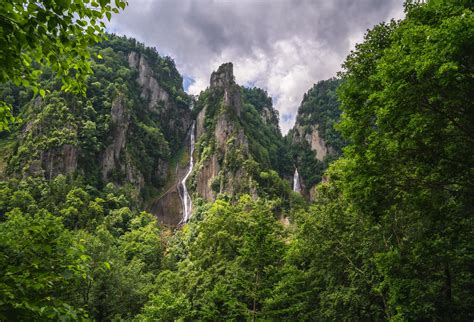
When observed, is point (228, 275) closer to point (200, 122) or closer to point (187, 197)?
point (187, 197)

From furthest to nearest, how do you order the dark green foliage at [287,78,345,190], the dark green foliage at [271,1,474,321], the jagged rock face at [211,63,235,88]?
1. the dark green foliage at [287,78,345,190]
2. the jagged rock face at [211,63,235,88]
3. the dark green foliage at [271,1,474,321]

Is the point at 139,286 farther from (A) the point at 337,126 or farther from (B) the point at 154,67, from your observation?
(B) the point at 154,67

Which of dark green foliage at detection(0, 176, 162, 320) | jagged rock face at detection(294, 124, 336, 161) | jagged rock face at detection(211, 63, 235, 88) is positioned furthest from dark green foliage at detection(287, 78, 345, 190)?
dark green foliage at detection(0, 176, 162, 320)

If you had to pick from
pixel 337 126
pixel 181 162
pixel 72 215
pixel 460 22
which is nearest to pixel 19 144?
pixel 72 215

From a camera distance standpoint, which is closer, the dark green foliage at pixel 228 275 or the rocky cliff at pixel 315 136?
the dark green foliage at pixel 228 275

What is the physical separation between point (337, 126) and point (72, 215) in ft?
172

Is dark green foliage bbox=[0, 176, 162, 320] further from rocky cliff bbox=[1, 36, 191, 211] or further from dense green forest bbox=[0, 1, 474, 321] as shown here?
rocky cliff bbox=[1, 36, 191, 211]

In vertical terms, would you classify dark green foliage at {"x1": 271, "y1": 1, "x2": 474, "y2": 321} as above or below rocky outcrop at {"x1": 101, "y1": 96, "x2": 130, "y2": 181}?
below

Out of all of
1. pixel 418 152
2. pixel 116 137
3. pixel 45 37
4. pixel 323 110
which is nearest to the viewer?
pixel 45 37

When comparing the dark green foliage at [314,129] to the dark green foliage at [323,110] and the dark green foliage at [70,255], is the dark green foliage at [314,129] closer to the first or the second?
the dark green foliage at [323,110]

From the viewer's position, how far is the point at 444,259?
385 inches

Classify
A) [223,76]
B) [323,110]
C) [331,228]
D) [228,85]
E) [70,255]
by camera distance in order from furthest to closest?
[323,110], [223,76], [228,85], [331,228], [70,255]

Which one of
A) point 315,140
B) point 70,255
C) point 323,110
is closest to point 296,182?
point 315,140

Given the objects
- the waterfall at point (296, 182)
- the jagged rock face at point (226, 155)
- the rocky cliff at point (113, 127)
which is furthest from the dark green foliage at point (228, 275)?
the waterfall at point (296, 182)
